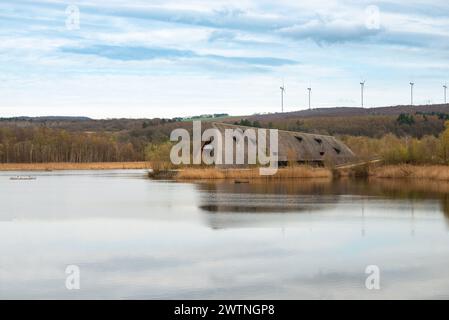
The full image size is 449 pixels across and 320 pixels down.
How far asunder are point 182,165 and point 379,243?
29720 mm

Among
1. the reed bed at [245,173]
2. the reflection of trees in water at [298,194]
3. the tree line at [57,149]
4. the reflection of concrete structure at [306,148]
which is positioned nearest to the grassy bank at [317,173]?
the reed bed at [245,173]

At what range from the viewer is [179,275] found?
1235 centimetres

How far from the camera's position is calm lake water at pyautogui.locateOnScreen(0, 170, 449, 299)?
11.5 m

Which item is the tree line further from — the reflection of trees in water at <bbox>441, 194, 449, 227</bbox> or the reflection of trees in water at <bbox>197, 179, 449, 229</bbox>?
the reflection of trees in water at <bbox>441, 194, 449, 227</bbox>

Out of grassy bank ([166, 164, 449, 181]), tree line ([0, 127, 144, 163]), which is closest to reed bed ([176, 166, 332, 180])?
grassy bank ([166, 164, 449, 181])

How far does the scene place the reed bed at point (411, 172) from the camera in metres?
38.8

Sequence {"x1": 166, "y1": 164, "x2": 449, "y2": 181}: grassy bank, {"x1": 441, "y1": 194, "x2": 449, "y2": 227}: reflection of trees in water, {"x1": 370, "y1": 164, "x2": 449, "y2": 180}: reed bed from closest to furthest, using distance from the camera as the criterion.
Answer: {"x1": 441, "y1": 194, "x2": 449, "y2": 227}: reflection of trees in water, {"x1": 370, "y1": 164, "x2": 449, "y2": 180}: reed bed, {"x1": 166, "y1": 164, "x2": 449, "y2": 181}: grassy bank

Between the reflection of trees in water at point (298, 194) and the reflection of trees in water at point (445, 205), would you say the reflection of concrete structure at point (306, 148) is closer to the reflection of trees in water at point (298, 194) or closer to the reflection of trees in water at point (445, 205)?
the reflection of trees in water at point (298, 194)

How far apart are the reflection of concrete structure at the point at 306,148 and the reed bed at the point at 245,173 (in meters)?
2.81

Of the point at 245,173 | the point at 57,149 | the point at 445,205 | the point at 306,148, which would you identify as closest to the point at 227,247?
the point at 445,205

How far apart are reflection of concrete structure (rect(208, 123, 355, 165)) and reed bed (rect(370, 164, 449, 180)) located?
539cm

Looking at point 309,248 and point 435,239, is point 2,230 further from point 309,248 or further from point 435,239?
point 435,239

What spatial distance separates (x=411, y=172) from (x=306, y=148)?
11.2 m

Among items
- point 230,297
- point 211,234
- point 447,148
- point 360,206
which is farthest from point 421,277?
point 447,148
